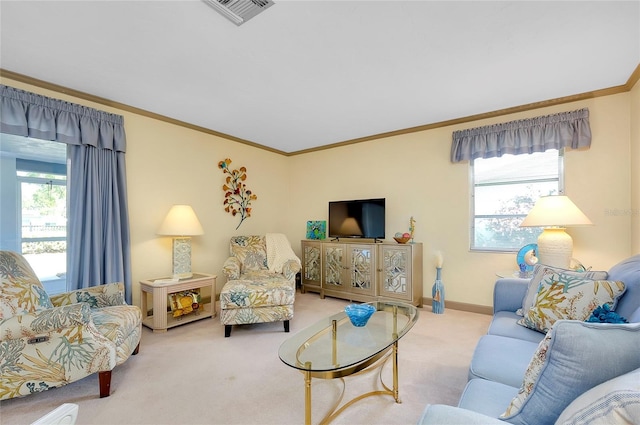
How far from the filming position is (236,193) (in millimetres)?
4137

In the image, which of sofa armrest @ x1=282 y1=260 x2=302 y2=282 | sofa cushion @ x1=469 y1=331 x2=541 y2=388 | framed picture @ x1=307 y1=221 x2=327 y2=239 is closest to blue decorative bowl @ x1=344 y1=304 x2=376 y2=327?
sofa cushion @ x1=469 y1=331 x2=541 y2=388

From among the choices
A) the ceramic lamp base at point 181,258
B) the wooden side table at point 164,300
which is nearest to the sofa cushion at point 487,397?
the wooden side table at point 164,300

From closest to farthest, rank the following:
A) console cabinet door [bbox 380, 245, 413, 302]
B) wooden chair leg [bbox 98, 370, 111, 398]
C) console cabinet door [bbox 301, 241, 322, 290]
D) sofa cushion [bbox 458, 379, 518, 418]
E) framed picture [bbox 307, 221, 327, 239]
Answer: sofa cushion [bbox 458, 379, 518, 418], wooden chair leg [bbox 98, 370, 111, 398], console cabinet door [bbox 380, 245, 413, 302], console cabinet door [bbox 301, 241, 322, 290], framed picture [bbox 307, 221, 327, 239]

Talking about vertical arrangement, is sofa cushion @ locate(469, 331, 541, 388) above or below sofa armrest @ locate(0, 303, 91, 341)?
below

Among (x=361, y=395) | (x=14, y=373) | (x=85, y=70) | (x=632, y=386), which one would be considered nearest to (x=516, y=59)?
(x=632, y=386)

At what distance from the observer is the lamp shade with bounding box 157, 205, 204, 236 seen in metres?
3.01

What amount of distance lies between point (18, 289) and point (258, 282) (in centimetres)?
176

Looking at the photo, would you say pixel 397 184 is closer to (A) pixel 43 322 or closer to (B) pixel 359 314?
(B) pixel 359 314

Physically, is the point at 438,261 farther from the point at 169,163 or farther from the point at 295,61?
the point at 169,163

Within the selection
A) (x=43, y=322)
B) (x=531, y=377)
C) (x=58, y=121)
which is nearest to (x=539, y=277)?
(x=531, y=377)

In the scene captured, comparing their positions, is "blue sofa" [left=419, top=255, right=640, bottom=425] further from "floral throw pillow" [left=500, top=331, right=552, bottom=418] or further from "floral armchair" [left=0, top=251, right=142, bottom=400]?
"floral armchair" [left=0, top=251, right=142, bottom=400]

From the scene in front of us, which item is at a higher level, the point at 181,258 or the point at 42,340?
the point at 181,258

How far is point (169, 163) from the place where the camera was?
11.1 feet

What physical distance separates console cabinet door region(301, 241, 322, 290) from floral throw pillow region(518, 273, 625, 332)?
8.90ft
